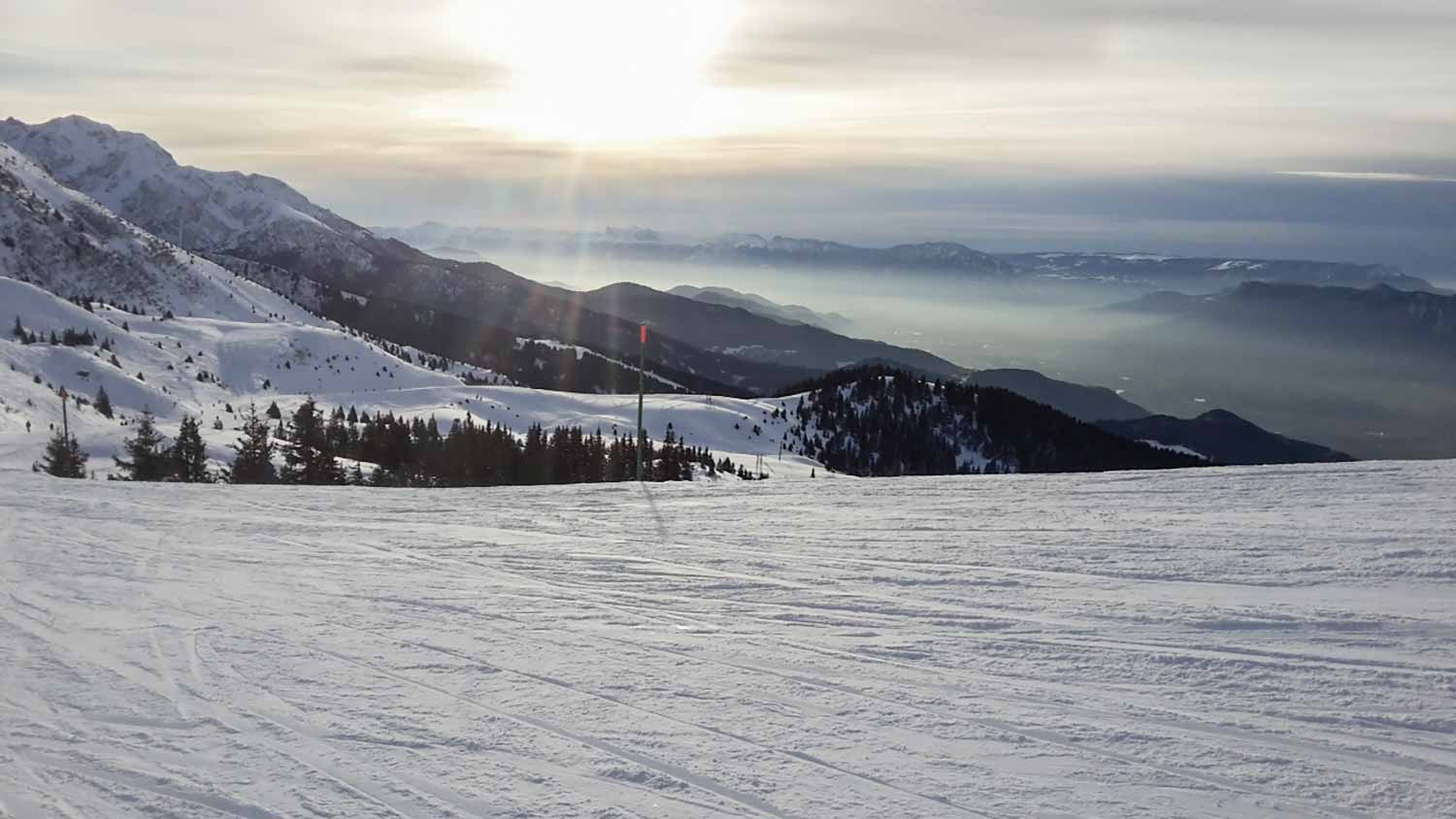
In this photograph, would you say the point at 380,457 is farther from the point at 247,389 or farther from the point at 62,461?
the point at 247,389

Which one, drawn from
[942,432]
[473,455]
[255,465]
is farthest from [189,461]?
[942,432]

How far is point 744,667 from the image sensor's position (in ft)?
25.6

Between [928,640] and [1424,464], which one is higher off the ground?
[1424,464]

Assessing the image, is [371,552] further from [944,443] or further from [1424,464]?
[944,443]

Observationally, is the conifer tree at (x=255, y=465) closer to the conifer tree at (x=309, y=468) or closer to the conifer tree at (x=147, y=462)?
the conifer tree at (x=309, y=468)

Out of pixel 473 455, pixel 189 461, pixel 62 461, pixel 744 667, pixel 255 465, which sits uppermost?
pixel 744 667

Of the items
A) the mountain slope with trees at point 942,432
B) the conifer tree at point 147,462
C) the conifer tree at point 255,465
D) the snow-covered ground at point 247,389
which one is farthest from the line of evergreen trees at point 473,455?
the mountain slope with trees at point 942,432

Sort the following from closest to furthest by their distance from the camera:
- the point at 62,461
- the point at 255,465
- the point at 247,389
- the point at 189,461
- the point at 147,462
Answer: the point at 62,461
the point at 147,462
the point at 189,461
the point at 255,465
the point at 247,389

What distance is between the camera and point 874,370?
162250mm

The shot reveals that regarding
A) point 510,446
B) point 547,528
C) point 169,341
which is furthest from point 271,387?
point 547,528

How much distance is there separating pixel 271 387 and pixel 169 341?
1971 centimetres

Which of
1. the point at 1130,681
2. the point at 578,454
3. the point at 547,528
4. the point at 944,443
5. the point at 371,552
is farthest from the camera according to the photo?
the point at 944,443

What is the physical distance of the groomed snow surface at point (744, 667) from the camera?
18.7 ft

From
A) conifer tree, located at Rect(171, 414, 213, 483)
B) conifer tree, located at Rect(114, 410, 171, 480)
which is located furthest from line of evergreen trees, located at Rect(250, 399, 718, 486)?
conifer tree, located at Rect(114, 410, 171, 480)
